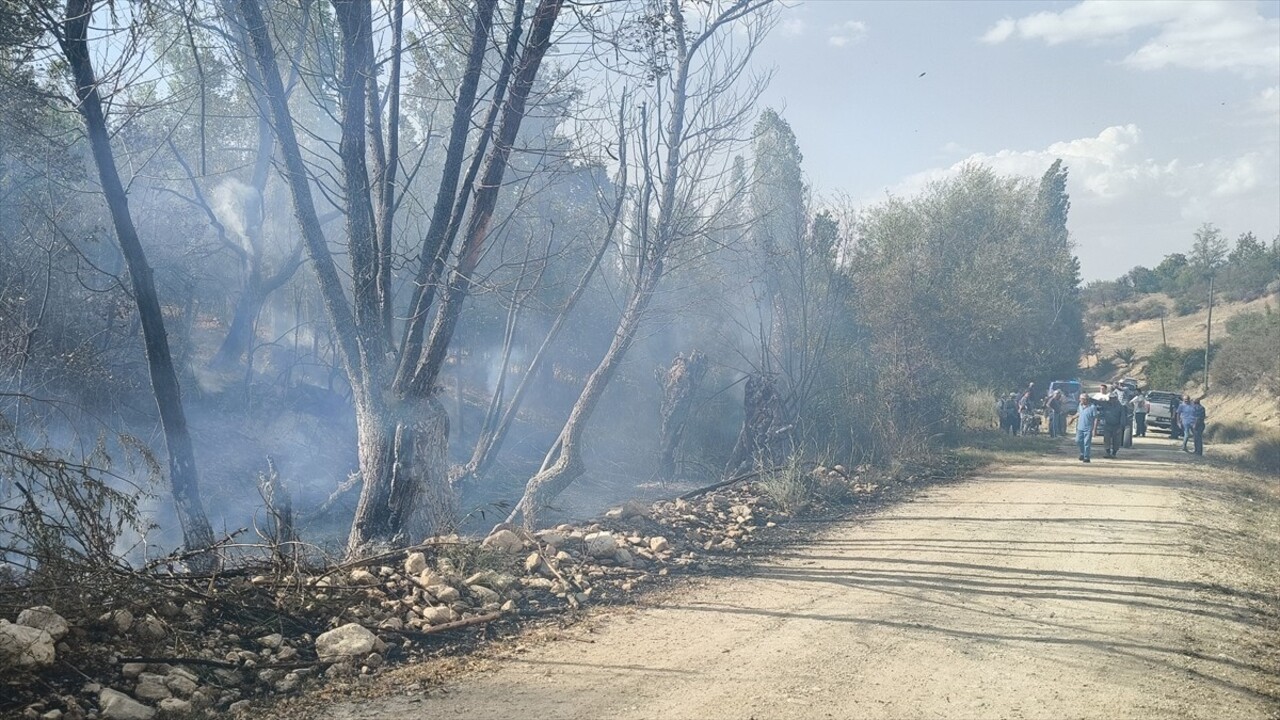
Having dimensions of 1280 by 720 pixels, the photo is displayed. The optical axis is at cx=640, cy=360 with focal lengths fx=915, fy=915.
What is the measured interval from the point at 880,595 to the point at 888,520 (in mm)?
4424

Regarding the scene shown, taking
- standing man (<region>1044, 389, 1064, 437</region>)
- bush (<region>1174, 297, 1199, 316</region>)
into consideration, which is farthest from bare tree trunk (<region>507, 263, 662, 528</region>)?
bush (<region>1174, 297, 1199, 316</region>)

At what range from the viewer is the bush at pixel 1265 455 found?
22853 millimetres

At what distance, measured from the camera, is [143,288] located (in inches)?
394

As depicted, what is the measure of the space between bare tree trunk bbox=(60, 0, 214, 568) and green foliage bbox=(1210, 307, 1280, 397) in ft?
A: 127

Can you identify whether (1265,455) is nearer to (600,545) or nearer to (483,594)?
(600,545)

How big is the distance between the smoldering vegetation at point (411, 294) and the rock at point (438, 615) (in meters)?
1.26

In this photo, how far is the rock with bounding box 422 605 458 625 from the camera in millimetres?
6762

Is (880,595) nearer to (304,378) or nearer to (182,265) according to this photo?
(182,265)

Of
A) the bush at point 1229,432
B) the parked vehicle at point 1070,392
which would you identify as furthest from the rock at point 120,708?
the parked vehicle at point 1070,392

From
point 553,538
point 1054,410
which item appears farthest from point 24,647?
point 1054,410

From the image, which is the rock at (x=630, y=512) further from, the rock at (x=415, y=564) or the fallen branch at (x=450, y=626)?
the fallen branch at (x=450, y=626)

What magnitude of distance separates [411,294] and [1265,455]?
22.7 metres

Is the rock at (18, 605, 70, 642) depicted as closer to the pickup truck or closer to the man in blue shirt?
the man in blue shirt

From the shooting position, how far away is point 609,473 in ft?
74.3
